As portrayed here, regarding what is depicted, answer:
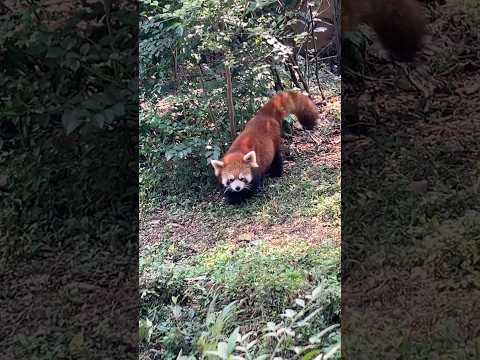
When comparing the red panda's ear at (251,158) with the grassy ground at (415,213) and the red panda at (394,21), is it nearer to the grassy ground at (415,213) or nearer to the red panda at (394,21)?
the grassy ground at (415,213)

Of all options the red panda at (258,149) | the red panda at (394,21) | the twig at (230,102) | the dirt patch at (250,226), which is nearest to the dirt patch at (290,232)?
the dirt patch at (250,226)

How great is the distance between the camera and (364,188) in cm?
214

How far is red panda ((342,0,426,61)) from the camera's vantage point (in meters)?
2.11

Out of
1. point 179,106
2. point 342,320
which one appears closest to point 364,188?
point 342,320

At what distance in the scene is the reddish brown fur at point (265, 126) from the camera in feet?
7.07

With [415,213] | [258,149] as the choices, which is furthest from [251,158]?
[415,213]

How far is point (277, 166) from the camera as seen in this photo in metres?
2.19

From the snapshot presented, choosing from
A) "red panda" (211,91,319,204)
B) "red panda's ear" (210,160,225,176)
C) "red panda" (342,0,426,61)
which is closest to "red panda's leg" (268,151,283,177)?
"red panda" (211,91,319,204)

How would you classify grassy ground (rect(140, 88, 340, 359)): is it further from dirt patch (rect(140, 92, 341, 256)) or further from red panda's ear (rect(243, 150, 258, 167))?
red panda's ear (rect(243, 150, 258, 167))

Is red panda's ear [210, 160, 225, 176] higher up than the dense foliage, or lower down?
lower down

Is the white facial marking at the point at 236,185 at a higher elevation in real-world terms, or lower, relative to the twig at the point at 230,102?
lower

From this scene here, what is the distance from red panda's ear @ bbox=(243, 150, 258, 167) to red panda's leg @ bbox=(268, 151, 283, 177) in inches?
2.1

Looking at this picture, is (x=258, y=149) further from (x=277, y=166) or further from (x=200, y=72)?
(x=200, y=72)

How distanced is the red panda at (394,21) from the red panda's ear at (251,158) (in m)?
0.45
